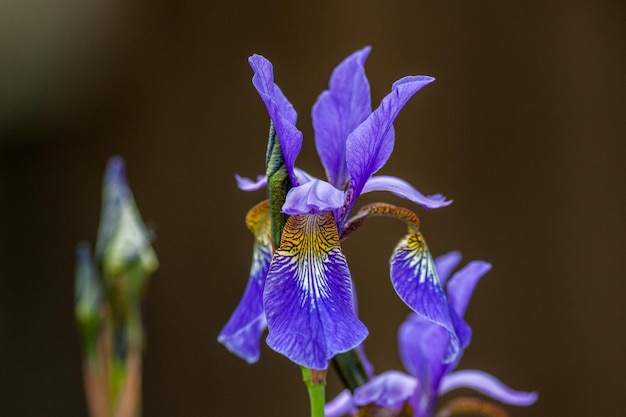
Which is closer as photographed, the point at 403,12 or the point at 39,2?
the point at 403,12

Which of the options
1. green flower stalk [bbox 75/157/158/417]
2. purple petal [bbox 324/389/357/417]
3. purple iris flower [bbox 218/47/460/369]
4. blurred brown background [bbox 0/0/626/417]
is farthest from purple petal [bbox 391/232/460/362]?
blurred brown background [bbox 0/0/626/417]

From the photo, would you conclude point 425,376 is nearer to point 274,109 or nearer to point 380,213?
point 380,213

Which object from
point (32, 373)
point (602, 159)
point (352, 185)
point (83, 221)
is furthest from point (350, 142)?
point (32, 373)

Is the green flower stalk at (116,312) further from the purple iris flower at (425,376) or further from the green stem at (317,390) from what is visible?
the green stem at (317,390)

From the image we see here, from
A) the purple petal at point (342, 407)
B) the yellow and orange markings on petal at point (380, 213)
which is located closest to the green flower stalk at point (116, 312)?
the purple petal at point (342, 407)

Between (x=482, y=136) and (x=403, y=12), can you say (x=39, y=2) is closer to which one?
(x=403, y=12)
